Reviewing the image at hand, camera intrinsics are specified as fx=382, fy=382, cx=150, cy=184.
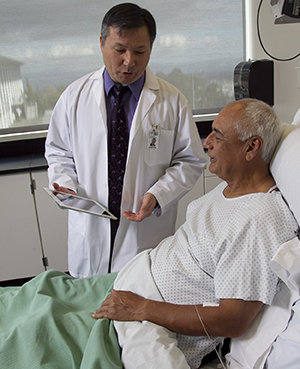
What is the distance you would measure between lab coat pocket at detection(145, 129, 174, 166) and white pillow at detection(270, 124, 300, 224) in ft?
1.82

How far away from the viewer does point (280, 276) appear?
3.52 feet

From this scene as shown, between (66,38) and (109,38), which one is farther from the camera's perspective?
(66,38)

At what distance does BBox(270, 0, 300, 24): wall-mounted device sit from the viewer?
4.65 feet

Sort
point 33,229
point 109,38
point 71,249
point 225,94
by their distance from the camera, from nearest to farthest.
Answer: point 109,38, point 71,249, point 33,229, point 225,94

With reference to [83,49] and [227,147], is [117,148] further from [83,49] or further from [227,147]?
[83,49]

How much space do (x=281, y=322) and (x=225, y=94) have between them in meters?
2.39

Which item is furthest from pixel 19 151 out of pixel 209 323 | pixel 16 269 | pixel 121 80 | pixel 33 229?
pixel 209 323

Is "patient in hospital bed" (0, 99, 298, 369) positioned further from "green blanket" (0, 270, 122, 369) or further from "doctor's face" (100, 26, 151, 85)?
"doctor's face" (100, 26, 151, 85)

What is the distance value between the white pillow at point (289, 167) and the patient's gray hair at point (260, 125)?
37 mm

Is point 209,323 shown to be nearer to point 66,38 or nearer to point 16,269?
point 16,269

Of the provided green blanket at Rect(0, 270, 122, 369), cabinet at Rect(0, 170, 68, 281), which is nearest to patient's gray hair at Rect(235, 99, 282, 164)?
green blanket at Rect(0, 270, 122, 369)

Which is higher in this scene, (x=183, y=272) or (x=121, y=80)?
(x=121, y=80)

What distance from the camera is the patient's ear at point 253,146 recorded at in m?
1.31

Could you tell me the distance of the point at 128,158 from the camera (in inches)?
67.6
